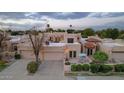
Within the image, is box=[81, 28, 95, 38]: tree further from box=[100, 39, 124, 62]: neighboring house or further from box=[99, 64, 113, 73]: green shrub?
box=[99, 64, 113, 73]: green shrub

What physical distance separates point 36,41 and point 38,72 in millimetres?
1683

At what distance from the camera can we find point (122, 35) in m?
8.50

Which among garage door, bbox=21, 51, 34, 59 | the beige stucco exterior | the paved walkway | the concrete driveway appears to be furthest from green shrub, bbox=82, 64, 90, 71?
garage door, bbox=21, 51, 34, 59

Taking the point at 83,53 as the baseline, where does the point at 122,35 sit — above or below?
above

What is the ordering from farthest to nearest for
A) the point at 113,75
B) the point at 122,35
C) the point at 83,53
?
the point at 83,53, the point at 122,35, the point at 113,75

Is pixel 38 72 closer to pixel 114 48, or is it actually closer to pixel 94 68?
pixel 94 68

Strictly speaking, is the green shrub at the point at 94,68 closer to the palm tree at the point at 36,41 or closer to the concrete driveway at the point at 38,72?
the concrete driveway at the point at 38,72

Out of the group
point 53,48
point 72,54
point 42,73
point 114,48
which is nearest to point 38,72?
point 42,73

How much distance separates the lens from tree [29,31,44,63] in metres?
9.21

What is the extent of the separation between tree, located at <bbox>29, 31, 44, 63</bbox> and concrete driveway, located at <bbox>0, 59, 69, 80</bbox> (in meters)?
0.52
